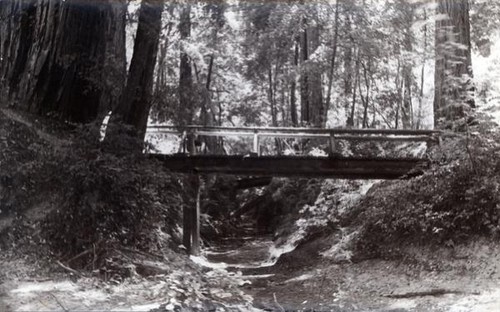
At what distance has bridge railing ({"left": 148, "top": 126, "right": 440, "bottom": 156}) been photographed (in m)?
4.04

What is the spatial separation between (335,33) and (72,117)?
2144 millimetres

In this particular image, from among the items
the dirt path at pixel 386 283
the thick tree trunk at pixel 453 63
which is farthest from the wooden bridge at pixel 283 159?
the dirt path at pixel 386 283

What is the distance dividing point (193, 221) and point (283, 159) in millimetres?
869

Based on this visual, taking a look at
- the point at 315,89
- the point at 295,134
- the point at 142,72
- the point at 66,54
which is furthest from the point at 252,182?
the point at 66,54

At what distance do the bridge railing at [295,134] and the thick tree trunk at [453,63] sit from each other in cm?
21

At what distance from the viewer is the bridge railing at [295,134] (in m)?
4.04

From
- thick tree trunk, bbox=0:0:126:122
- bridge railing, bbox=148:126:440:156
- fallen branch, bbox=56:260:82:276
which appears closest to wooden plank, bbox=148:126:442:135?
bridge railing, bbox=148:126:440:156

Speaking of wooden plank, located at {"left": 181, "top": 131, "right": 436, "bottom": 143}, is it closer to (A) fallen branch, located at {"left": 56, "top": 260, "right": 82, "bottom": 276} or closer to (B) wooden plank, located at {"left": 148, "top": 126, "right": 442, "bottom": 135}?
(B) wooden plank, located at {"left": 148, "top": 126, "right": 442, "bottom": 135}

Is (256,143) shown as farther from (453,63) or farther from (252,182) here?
(453,63)

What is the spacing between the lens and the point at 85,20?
4113mm

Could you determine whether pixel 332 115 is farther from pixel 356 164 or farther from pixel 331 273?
pixel 331 273

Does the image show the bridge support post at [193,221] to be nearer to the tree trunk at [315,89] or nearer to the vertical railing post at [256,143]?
the vertical railing post at [256,143]

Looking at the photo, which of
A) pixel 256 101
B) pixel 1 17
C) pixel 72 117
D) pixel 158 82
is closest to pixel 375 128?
pixel 256 101

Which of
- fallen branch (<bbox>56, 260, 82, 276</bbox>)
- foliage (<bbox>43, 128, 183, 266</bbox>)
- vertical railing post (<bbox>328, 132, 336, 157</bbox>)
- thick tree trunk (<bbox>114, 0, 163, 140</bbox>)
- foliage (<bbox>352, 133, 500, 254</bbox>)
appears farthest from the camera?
vertical railing post (<bbox>328, 132, 336, 157</bbox>)
